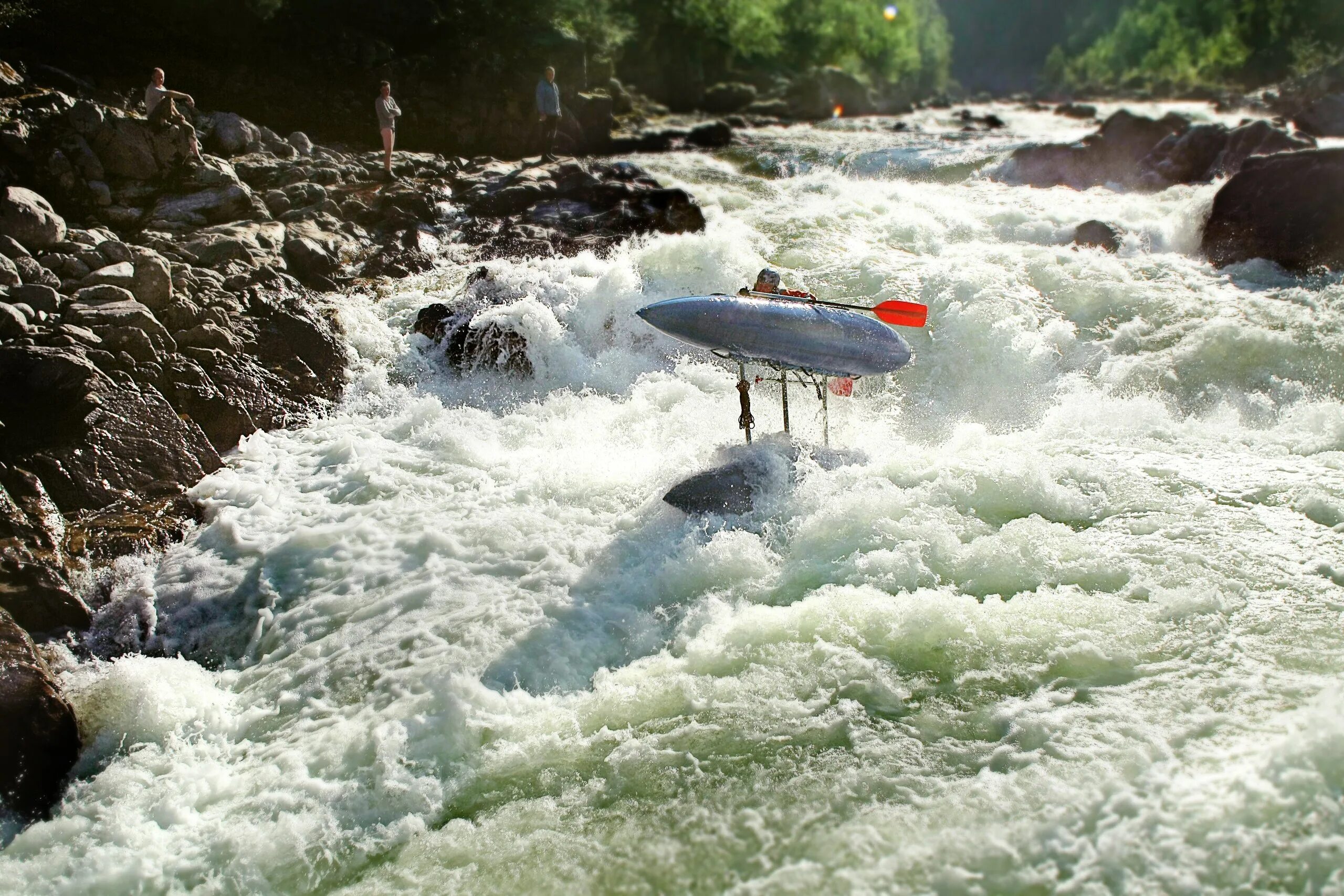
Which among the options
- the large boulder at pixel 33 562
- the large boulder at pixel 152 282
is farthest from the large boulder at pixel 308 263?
the large boulder at pixel 33 562

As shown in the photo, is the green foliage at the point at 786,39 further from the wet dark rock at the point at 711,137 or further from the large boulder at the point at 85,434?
the large boulder at the point at 85,434

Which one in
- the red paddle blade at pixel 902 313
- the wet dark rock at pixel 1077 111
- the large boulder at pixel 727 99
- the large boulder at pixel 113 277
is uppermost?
the large boulder at pixel 727 99

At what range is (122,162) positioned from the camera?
1072 centimetres

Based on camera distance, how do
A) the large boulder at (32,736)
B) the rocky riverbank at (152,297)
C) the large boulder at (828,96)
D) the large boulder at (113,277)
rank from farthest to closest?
the large boulder at (828,96) → the large boulder at (113,277) → the rocky riverbank at (152,297) → the large boulder at (32,736)

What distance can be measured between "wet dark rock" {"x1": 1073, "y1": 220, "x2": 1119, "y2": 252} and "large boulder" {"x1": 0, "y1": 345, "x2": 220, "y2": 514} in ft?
36.3

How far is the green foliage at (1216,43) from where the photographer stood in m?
45.2

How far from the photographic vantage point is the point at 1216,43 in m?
51.8

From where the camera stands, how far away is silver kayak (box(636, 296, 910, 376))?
20.2 feet

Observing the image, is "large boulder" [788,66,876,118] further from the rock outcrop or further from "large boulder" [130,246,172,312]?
"large boulder" [130,246,172,312]

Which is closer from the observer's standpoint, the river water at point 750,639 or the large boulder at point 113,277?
the river water at point 750,639

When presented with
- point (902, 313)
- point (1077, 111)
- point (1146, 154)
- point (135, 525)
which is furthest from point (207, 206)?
point (1077, 111)

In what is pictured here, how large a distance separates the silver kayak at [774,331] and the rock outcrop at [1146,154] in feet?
39.4

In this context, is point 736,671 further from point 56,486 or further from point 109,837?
point 56,486

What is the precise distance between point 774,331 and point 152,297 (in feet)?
20.2
